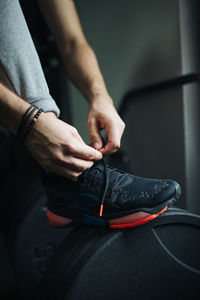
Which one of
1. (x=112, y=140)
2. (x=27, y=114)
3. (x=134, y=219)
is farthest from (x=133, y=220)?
(x=27, y=114)

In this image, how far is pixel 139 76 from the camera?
142cm

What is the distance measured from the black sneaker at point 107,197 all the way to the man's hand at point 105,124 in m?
0.06

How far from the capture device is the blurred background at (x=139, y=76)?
123 cm

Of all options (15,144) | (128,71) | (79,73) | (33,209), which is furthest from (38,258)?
(128,71)

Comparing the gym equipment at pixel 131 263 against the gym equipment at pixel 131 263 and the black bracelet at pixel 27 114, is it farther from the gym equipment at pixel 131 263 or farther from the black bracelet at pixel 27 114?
the black bracelet at pixel 27 114

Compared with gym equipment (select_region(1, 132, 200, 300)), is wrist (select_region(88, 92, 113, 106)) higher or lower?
higher

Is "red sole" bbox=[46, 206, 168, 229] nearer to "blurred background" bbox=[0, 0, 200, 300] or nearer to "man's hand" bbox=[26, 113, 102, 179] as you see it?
"man's hand" bbox=[26, 113, 102, 179]

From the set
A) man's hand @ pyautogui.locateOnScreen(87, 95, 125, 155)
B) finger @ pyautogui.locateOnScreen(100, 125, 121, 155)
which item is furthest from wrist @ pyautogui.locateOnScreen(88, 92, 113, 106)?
finger @ pyautogui.locateOnScreen(100, 125, 121, 155)

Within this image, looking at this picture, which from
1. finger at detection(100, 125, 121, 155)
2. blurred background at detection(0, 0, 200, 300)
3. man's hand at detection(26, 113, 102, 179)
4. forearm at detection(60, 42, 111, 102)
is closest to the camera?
man's hand at detection(26, 113, 102, 179)

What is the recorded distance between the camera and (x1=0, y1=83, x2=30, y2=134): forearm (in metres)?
0.61

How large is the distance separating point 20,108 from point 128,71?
983 millimetres

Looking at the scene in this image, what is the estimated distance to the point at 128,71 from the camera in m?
1.47

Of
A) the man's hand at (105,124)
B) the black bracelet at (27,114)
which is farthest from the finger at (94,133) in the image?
the black bracelet at (27,114)

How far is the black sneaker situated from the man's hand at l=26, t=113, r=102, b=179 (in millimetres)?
61
